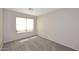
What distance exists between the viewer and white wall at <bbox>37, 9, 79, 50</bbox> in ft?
7.72

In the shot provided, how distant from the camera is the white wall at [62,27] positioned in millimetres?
2354

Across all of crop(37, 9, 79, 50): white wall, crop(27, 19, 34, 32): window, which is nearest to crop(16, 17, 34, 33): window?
crop(27, 19, 34, 32): window

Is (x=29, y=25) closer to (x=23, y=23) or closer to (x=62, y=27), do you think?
(x=23, y=23)

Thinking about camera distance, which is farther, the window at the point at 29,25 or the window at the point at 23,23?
the window at the point at 29,25

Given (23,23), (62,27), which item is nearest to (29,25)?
(23,23)

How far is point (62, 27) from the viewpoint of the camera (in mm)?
2854

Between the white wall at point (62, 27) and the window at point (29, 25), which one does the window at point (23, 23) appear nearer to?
the window at point (29, 25)

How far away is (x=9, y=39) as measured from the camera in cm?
246

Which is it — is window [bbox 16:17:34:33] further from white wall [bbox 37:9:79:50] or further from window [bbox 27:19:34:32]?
white wall [bbox 37:9:79:50]

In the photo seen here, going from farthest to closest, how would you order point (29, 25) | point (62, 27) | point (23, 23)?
point (62, 27) → point (29, 25) → point (23, 23)

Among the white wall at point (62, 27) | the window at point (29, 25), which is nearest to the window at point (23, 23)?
the window at point (29, 25)

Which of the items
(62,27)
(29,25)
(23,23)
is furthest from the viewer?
(62,27)
